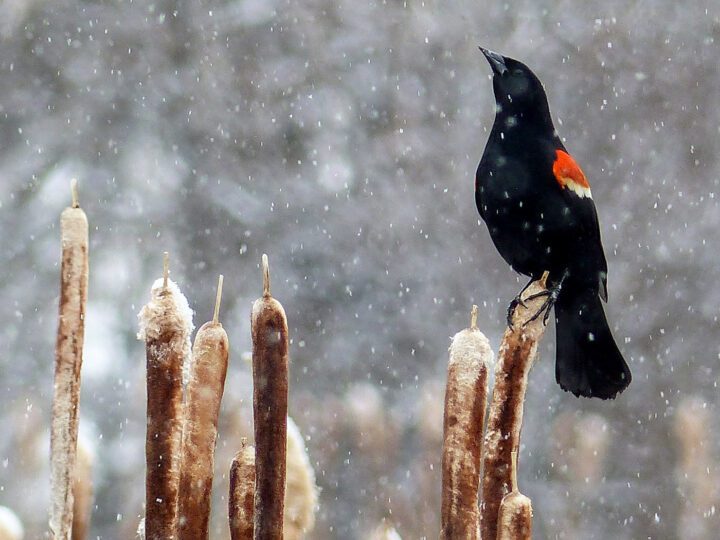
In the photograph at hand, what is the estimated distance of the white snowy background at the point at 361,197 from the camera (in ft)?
19.2

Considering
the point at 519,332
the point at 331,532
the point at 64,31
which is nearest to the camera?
the point at 519,332

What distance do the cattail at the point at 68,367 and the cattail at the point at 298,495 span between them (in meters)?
0.56

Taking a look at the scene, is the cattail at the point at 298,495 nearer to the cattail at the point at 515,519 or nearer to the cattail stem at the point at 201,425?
the cattail stem at the point at 201,425

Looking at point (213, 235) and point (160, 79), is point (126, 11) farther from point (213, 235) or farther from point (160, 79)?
point (213, 235)

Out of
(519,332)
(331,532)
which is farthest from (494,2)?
(519,332)

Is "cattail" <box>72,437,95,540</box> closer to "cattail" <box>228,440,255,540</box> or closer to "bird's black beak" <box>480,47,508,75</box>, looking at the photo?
"cattail" <box>228,440,255,540</box>

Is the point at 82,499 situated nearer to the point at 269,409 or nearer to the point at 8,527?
the point at 269,409

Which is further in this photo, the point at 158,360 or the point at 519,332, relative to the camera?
the point at 519,332

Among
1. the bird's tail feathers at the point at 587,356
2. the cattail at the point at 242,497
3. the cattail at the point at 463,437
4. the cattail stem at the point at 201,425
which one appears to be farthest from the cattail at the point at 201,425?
the bird's tail feathers at the point at 587,356

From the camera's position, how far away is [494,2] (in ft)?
21.9

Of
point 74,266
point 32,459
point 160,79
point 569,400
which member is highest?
point 160,79

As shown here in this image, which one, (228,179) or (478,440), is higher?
(228,179)

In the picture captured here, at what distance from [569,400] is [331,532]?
62.6 inches

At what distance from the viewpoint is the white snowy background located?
19.2 ft
